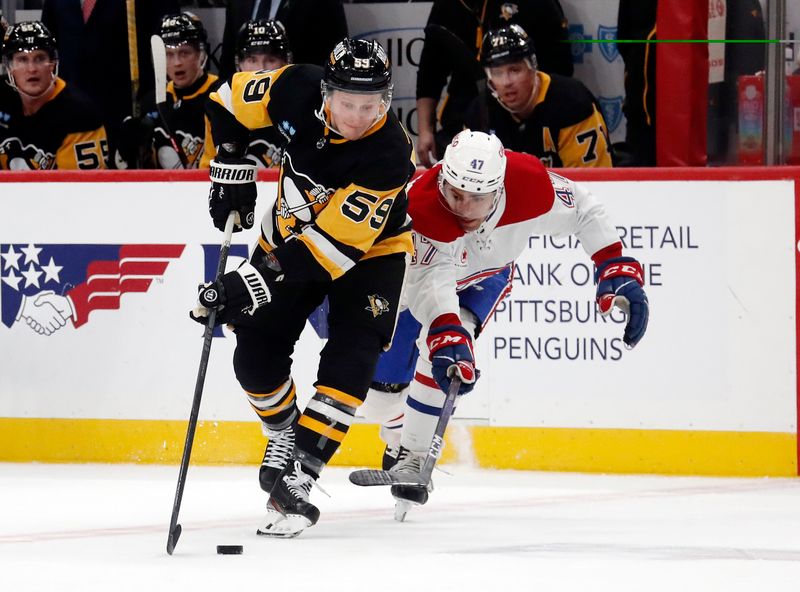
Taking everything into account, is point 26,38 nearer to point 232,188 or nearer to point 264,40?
point 264,40

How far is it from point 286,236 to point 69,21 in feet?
7.56

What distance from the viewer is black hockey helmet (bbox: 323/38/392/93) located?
3508 millimetres

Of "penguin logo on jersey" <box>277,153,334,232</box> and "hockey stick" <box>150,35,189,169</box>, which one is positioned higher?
"hockey stick" <box>150,35,189,169</box>

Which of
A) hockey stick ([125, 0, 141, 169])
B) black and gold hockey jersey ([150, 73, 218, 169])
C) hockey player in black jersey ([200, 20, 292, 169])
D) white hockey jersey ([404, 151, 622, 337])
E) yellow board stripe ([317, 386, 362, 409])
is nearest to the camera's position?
yellow board stripe ([317, 386, 362, 409])

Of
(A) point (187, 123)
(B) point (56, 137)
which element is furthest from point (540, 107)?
(B) point (56, 137)

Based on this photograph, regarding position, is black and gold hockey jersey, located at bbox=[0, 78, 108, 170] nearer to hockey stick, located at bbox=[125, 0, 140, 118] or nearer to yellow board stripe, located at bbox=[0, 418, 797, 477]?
hockey stick, located at bbox=[125, 0, 140, 118]

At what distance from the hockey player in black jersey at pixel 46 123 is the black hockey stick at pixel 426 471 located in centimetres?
216

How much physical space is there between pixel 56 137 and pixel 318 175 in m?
2.11

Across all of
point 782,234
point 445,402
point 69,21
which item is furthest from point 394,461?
point 69,21

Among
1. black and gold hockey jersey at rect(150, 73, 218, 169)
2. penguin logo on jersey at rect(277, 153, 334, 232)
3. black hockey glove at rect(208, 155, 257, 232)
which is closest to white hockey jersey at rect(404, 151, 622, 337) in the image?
penguin logo on jersey at rect(277, 153, 334, 232)

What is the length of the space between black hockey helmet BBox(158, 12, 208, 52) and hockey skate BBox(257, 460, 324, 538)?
2.26 metres

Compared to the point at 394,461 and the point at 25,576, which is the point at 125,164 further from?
the point at 25,576

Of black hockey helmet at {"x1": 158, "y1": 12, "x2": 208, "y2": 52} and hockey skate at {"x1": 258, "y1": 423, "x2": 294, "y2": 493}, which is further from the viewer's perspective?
black hockey helmet at {"x1": 158, "y1": 12, "x2": 208, "y2": 52}

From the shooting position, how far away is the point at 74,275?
5.06 metres
